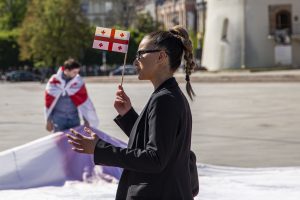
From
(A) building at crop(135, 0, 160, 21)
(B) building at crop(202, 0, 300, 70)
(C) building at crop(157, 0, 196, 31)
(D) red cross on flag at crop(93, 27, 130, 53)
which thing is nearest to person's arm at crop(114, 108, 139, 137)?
(D) red cross on flag at crop(93, 27, 130, 53)

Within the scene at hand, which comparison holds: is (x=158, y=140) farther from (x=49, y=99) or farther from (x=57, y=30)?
(x=57, y=30)

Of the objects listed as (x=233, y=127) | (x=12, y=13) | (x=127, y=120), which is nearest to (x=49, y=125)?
(x=127, y=120)

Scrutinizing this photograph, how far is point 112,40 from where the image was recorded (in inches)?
208

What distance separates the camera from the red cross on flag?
5.25 metres

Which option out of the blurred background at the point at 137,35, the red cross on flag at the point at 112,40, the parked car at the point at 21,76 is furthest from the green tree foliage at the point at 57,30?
the red cross on flag at the point at 112,40

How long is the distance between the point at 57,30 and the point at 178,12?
47.8 m

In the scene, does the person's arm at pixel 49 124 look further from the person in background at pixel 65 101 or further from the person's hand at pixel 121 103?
the person's hand at pixel 121 103

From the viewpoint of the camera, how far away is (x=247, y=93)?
126 ft

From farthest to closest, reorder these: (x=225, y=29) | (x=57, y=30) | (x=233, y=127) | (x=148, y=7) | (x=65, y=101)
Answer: (x=148, y=7) → (x=57, y=30) → (x=225, y=29) → (x=233, y=127) → (x=65, y=101)

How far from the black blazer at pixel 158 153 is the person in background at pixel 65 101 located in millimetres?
8024

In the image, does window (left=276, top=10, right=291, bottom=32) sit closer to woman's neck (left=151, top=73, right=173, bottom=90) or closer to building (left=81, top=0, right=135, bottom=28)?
building (left=81, top=0, right=135, bottom=28)

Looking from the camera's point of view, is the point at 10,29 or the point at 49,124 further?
the point at 10,29

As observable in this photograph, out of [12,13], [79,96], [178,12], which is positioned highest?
[12,13]

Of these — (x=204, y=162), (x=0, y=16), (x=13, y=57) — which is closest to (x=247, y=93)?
(x=204, y=162)
